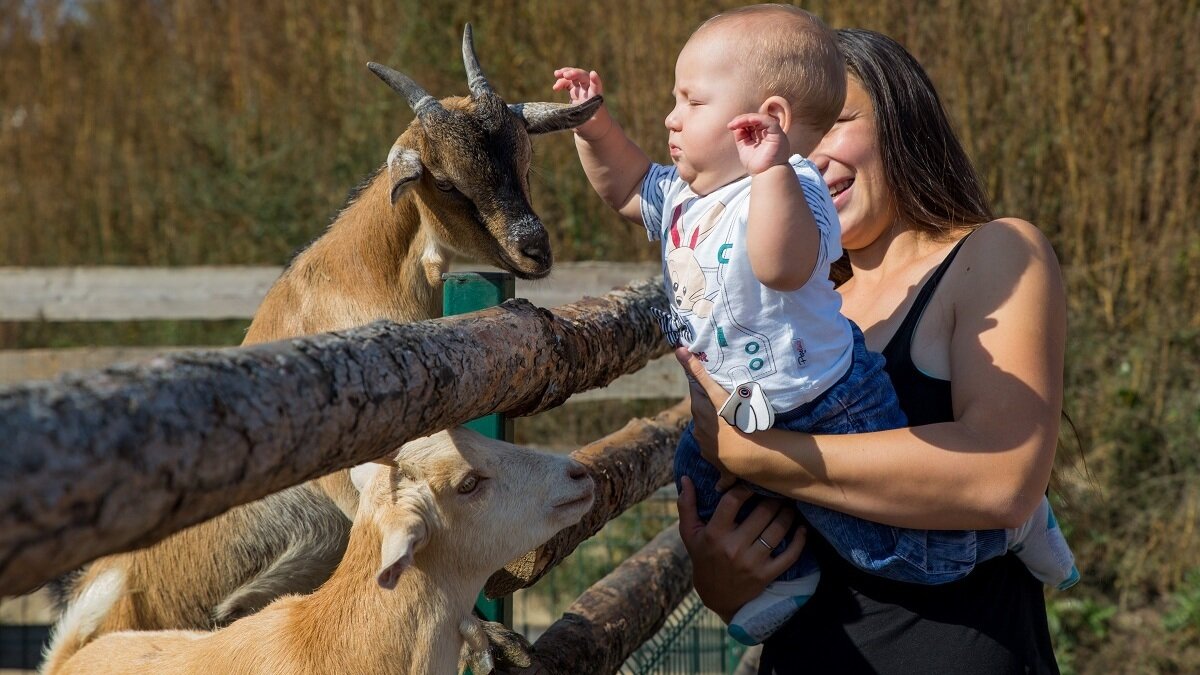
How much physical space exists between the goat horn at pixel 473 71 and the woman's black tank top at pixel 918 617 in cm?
198

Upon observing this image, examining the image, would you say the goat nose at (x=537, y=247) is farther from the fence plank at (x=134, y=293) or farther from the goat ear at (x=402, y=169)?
the fence plank at (x=134, y=293)

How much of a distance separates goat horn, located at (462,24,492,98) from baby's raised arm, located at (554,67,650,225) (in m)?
1.01

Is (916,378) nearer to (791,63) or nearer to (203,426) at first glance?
(791,63)

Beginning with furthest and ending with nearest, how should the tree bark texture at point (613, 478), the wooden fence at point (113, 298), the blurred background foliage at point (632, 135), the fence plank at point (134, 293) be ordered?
the fence plank at point (134, 293) → the wooden fence at point (113, 298) → the blurred background foliage at point (632, 135) → the tree bark texture at point (613, 478)

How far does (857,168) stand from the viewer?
2.60 meters

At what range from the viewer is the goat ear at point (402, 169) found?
3554 millimetres

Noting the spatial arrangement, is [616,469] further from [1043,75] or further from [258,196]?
[258,196]

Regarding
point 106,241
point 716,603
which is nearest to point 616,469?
point 716,603

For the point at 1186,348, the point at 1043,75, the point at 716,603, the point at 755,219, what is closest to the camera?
the point at 755,219

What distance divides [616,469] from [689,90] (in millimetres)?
1153

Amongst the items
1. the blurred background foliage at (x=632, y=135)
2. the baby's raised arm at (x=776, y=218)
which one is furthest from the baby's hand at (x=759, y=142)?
the blurred background foliage at (x=632, y=135)

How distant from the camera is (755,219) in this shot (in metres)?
1.99

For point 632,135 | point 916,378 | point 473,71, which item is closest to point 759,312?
point 916,378

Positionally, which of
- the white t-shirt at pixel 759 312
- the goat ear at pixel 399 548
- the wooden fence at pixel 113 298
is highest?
the white t-shirt at pixel 759 312
